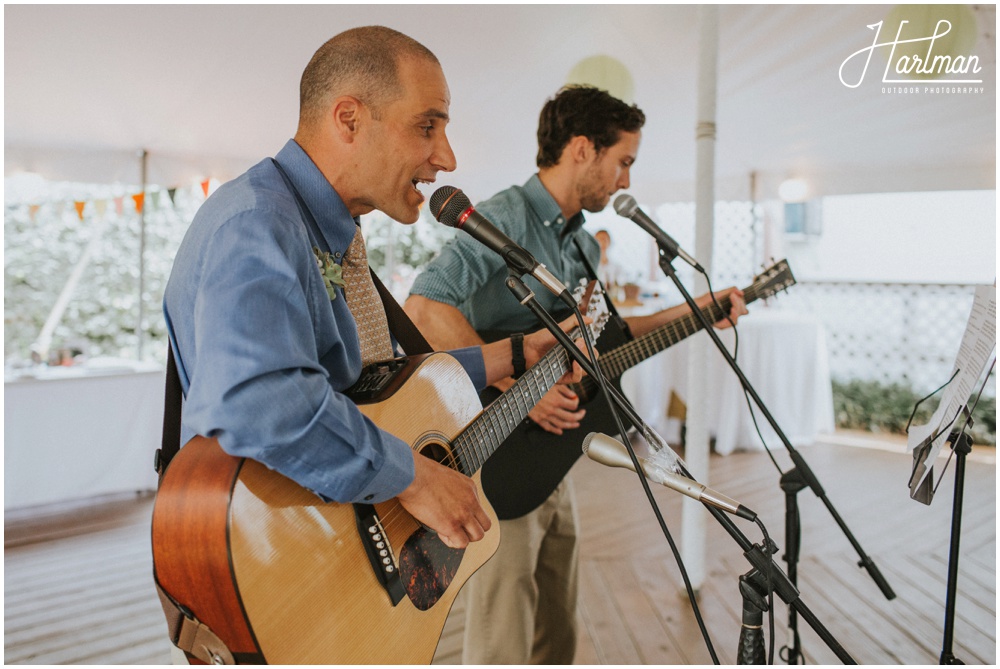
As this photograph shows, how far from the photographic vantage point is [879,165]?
16.2 ft

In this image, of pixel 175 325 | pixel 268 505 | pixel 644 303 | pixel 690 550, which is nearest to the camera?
pixel 268 505

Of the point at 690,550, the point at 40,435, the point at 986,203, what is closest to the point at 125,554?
the point at 40,435

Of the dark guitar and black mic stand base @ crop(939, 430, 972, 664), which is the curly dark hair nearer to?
the dark guitar

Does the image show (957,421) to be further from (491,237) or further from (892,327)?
(892,327)

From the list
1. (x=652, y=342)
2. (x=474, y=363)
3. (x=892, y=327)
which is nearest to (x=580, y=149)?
(x=652, y=342)

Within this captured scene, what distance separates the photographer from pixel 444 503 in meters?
1.09

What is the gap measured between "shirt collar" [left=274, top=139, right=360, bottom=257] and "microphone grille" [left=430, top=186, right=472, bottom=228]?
155 millimetres

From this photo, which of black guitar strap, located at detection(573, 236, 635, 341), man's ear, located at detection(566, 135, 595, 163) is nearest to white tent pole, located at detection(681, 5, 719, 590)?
black guitar strap, located at detection(573, 236, 635, 341)

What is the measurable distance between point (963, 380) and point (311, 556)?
1131 millimetres

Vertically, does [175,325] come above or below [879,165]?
below

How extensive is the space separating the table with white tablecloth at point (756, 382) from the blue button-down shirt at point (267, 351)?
4.18m

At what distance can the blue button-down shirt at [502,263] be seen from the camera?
5.87ft

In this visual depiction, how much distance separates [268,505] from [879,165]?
5394 millimetres

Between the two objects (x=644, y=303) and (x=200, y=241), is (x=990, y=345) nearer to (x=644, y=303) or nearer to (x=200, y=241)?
(x=200, y=241)
